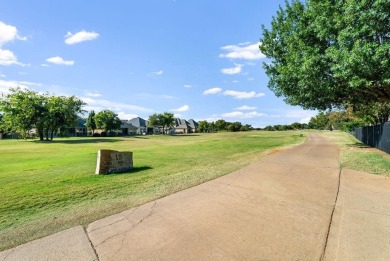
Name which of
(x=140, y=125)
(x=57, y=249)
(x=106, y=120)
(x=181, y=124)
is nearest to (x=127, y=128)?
(x=140, y=125)

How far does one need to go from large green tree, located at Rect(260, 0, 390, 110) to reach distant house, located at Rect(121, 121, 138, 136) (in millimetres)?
91800

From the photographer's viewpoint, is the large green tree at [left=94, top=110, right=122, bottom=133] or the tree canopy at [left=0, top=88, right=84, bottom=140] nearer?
the tree canopy at [left=0, top=88, right=84, bottom=140]

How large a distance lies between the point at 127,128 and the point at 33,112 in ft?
189

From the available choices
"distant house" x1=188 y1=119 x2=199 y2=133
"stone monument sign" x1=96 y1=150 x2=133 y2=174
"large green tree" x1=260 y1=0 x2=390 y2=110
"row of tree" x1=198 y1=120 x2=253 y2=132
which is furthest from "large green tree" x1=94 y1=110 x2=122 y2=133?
"stone monument sign" x1=96 y1=150 x2=133 y2=174

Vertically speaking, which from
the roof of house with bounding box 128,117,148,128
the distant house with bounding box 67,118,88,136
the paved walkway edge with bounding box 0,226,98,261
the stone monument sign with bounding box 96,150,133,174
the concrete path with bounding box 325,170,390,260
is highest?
the roof of house with bounding box 128,117,148,128

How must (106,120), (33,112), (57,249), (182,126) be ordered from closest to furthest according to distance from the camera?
(57,249)
(33,112)
(106,120)
(182,126)

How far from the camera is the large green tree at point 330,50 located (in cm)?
1295

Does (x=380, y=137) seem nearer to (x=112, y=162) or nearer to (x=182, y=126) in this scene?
(x=112, y=162)

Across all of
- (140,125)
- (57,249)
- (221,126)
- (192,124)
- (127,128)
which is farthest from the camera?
(192,124)

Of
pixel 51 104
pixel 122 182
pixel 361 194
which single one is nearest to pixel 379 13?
pixel 361 194

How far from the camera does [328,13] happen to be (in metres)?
Answer: 15.4

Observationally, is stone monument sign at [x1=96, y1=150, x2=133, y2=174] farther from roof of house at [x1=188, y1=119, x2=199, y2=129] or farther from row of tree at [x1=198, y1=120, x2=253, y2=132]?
roof of house at [x1=188, y1=119, x2=199, y2=129]

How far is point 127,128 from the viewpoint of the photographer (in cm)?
10894

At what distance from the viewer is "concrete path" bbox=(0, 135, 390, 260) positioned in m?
3.84
